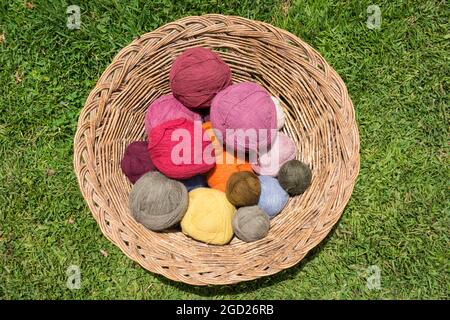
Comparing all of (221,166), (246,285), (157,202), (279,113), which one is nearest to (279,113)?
(279,113)

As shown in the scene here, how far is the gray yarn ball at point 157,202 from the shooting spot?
4.09 ft

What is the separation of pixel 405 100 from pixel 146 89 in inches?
35.8

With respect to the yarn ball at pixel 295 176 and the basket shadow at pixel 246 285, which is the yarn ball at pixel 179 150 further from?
the basket shadow at pixel 246 285

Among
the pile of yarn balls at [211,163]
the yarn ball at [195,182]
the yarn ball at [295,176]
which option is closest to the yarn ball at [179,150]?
the pile of yarn balls at [211,163]

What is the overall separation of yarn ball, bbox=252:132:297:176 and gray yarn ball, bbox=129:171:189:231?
10.3 inches

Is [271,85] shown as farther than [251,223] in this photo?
Yes

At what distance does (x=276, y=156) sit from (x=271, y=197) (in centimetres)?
13

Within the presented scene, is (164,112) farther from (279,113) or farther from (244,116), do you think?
(279,113)

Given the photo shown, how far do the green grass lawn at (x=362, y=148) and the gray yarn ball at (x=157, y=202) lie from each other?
36 cm

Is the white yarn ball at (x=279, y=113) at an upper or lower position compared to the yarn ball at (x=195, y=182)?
upper

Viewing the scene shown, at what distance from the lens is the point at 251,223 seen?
49.7 inches

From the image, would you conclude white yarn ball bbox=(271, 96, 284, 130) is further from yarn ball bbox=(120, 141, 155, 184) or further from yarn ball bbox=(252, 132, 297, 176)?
yarn ball bbox=(120, 141, 155, 184)

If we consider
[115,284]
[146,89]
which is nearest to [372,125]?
[146,89]

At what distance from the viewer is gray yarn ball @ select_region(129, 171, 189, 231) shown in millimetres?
1245
